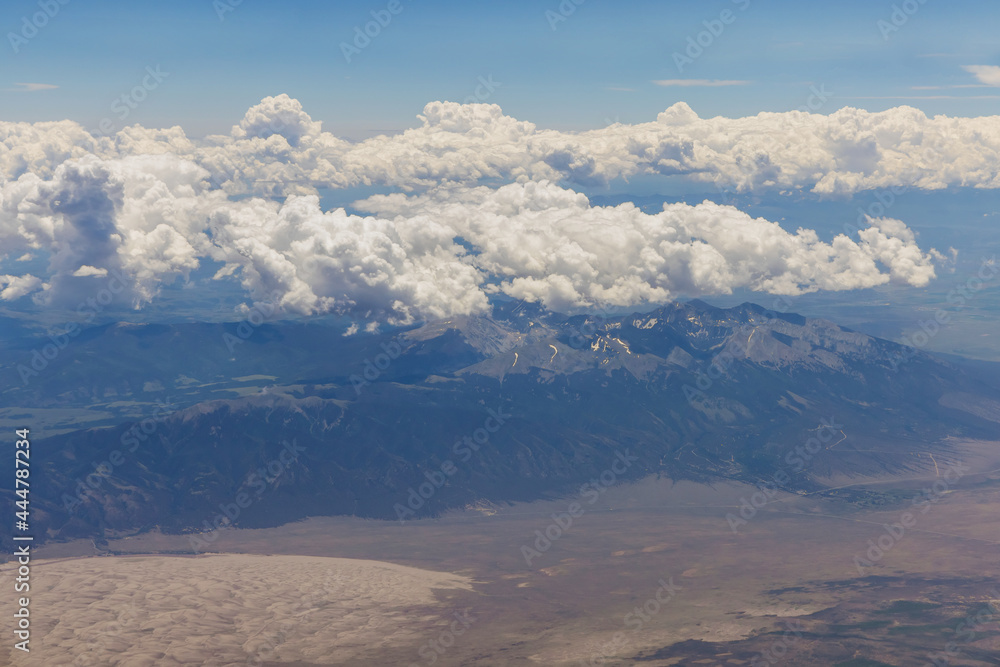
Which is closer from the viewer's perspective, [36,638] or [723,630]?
[36,638]

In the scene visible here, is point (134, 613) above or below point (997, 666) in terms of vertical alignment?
above

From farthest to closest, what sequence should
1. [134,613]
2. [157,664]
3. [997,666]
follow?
[134,613], [997,666], [157,664]

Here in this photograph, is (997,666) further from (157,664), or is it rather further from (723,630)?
(157,664)

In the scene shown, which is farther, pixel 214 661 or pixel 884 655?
pixel 884 655

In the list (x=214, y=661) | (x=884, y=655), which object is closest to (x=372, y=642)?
(x=214, y=661)

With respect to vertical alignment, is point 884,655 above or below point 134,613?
below

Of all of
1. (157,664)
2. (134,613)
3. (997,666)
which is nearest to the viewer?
(157,664)

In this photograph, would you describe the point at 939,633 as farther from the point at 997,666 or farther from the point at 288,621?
the point at 288,621

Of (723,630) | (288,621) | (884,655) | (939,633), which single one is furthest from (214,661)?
(939,633)
